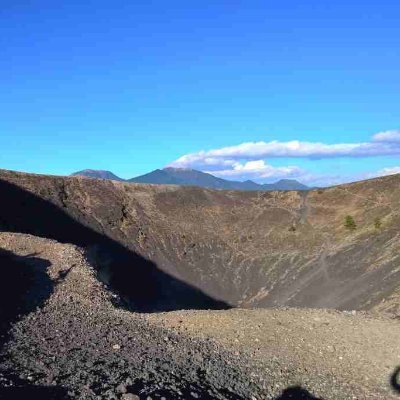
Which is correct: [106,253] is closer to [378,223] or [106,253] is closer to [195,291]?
[195,291]

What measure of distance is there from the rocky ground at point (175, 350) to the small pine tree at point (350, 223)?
3384 centimetres

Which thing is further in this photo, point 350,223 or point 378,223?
point 350,223

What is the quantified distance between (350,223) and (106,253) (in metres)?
27.1

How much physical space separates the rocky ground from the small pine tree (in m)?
33.8

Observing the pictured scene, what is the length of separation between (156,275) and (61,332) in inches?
1413

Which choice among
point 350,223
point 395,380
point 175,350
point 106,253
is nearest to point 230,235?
point 350,223

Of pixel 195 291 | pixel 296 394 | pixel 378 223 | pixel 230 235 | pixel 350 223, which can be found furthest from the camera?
pixel 230 235

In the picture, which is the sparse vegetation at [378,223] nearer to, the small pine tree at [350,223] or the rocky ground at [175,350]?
the small pine tree at [350,223]

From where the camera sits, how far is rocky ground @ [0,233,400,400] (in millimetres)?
12094

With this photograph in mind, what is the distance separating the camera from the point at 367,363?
747 inches

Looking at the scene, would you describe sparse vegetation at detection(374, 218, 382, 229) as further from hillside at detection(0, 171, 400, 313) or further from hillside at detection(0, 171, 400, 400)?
hillside at detection(0, 171, 400, 313)

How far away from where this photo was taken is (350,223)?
190ft

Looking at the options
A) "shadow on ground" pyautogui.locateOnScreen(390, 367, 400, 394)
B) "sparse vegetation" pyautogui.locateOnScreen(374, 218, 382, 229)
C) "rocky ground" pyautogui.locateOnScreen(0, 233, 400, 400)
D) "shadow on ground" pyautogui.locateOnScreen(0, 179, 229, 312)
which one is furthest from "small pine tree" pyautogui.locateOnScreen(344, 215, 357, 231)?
"shadow on ground" pyautogui.locateOnScreen(390, 367, 400, 394)

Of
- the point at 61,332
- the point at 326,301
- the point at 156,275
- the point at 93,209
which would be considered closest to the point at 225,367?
the point at 61,332
